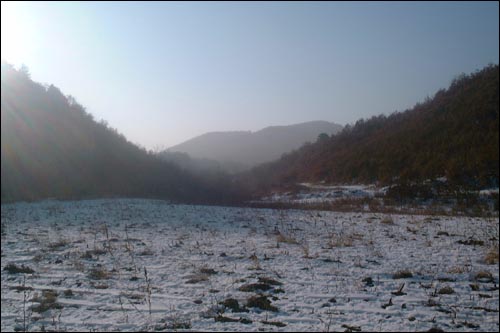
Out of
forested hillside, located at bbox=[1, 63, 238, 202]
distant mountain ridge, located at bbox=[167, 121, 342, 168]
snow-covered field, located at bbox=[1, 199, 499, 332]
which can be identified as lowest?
snow-covered field, located at bbox=[1, 199, 499, 332]

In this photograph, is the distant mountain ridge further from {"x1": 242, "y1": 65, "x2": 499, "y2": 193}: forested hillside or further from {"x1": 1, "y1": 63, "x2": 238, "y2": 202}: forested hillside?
{"x1": 1, "y1": 63, "x2": 238, "y2": 202}: forested hillside

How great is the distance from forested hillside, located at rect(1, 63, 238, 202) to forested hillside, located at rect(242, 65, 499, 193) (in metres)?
12.3

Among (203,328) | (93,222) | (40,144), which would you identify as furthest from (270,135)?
(203,328)

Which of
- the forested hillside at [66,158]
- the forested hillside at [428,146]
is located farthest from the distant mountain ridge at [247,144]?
the forested hillside at [66,158]

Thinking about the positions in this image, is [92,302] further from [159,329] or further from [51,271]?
[51,271]

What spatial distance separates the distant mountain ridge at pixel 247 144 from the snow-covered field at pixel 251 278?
100782 mm

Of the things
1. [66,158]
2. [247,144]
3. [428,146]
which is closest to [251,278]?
[428,146]

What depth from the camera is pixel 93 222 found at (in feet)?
48.8

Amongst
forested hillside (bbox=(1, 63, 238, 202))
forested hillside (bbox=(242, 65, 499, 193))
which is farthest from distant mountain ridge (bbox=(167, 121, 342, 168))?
forested hillside (bbox=(1, 63, 238, 202))

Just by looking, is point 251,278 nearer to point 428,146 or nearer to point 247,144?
point 428,146

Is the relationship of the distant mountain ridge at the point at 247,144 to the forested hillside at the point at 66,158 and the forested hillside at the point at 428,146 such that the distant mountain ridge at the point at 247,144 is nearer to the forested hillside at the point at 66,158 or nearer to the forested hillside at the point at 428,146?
the forested hillside at the point at 428,146

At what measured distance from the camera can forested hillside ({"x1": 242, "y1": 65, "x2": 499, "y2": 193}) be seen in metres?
26.8

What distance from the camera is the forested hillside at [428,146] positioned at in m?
26.8

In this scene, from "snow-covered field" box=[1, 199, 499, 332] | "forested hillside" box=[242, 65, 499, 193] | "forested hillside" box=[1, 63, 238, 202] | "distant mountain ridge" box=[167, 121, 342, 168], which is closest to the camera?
"snow-covered field" box=[1, 199, 499, 332]
